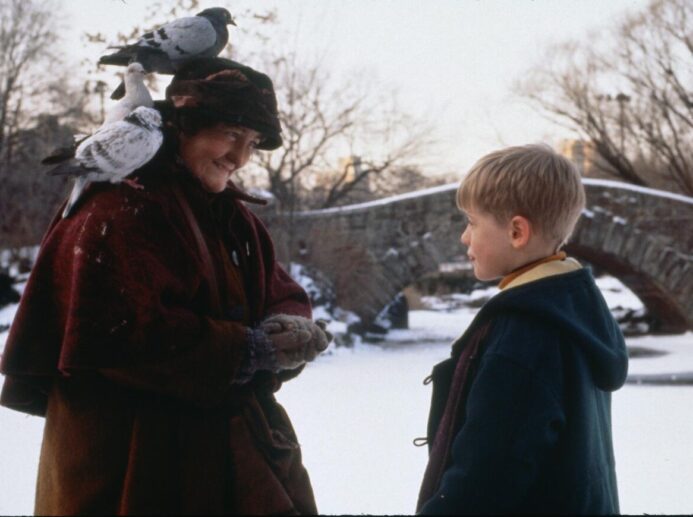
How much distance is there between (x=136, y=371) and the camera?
1.13 m

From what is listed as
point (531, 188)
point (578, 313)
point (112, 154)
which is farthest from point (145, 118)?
point (578, 313)

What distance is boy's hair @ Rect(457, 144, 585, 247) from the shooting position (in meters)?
1.19

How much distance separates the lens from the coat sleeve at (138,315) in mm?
1124

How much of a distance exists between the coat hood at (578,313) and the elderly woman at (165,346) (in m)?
0.38

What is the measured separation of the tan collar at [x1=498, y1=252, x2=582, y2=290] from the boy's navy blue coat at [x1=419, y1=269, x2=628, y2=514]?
2 centimetres

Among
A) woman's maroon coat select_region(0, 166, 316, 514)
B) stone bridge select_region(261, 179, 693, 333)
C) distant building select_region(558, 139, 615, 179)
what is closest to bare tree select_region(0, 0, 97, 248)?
stone bridge select_region(261, 179, 693, 333)

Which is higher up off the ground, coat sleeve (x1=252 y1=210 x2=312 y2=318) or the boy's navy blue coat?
coat sleeve (x1=252 y1=210 x2=312 y2=318)

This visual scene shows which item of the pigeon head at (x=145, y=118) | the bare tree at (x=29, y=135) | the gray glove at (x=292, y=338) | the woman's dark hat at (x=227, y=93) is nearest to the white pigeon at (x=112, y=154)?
the pigeon head at (x=145, y=118)

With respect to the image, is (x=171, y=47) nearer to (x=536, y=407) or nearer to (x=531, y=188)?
(x=531, y=188)

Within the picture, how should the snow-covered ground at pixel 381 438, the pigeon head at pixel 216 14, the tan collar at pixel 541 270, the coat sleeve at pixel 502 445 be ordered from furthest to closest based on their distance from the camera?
1. the snow-covered ground at pixel 381 438
2. the pigeon head at pixel 216 14
3. the tan collar at pixel 541 270
4. the coat sleeve at pixel 502 445

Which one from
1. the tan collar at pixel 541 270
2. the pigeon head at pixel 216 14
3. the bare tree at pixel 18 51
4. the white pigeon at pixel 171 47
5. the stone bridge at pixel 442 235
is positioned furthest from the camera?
the stone bridge at pixel 442 235

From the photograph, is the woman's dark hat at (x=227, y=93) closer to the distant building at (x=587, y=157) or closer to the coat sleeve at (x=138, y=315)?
the coat sleeve at (x=138, y=315)

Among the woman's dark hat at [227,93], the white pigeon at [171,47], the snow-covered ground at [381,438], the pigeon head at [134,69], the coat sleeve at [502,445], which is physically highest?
the white pigeon at [171,47]

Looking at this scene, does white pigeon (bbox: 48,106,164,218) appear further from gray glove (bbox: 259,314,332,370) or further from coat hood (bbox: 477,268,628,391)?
coat hood (bbox: 477,268,628,391)
